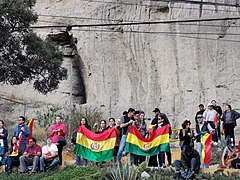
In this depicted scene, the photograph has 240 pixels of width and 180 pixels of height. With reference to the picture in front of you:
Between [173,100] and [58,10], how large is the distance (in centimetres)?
986

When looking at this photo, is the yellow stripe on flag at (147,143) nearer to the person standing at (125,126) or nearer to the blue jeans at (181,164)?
the person standing at (125,126)

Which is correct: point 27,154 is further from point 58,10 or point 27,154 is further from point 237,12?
point 58,10

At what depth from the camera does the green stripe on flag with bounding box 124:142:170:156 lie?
568 inches

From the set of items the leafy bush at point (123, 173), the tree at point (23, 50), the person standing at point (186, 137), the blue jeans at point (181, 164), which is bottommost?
the leafy bush at point (123, 173)

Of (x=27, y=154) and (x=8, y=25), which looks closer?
(x=27, y=154)

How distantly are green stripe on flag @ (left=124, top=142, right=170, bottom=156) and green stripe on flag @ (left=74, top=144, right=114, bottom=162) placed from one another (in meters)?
0.71

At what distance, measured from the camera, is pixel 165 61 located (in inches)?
963

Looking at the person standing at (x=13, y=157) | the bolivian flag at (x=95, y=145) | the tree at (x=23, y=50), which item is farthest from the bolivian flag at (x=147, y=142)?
the tree at (x=23, y=50)

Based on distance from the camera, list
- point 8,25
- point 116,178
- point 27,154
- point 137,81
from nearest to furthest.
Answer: point 116,178 < point 27,154 < point 8,25 < point 137,81

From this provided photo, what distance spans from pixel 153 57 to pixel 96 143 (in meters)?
10.4

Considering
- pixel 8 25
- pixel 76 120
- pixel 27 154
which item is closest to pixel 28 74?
pixel 8 25

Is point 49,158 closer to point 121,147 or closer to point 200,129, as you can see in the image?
point 121,147

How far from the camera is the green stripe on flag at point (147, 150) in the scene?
1443 centimetres

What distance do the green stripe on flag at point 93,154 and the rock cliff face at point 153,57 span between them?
8654 millimetres
